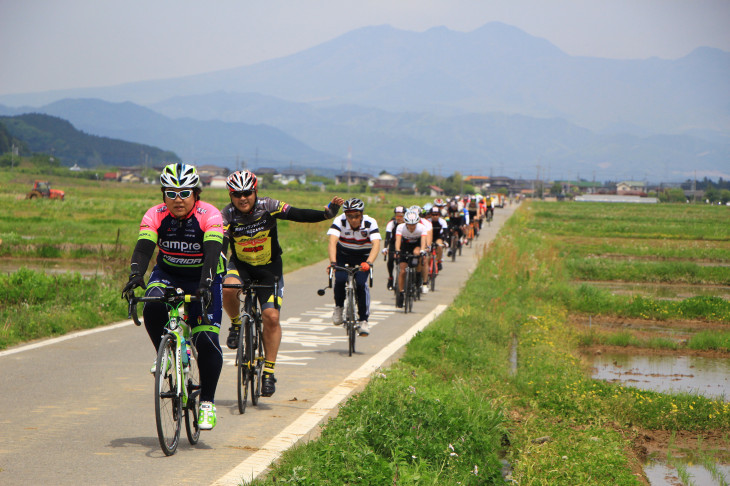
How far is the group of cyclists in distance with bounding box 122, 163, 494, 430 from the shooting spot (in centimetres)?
637

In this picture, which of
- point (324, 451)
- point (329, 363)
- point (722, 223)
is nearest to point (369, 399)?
point (324, 451)

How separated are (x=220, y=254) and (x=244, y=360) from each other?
182 cm

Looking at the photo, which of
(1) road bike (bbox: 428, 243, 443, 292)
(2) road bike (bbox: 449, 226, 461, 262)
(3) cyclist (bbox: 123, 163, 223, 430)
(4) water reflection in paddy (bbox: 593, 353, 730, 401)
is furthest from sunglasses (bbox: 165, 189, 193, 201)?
(2) road bike (bbox: 449, 226, 461, 262)

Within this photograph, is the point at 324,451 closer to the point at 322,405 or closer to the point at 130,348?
the point at 322,405

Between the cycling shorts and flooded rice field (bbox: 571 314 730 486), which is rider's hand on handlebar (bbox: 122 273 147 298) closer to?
the cycling shorts

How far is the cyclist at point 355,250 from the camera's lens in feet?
38.3

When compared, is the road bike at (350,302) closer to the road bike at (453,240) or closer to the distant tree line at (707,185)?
the road bike at (453,240)

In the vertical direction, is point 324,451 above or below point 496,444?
above

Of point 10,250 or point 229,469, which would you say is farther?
point 10,250

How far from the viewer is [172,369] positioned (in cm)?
629

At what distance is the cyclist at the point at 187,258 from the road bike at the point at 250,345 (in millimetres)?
1190

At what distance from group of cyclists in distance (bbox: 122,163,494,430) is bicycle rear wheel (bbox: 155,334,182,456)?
0.24 metres

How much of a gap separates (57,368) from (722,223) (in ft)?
193

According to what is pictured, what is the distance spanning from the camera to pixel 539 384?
400 inches
